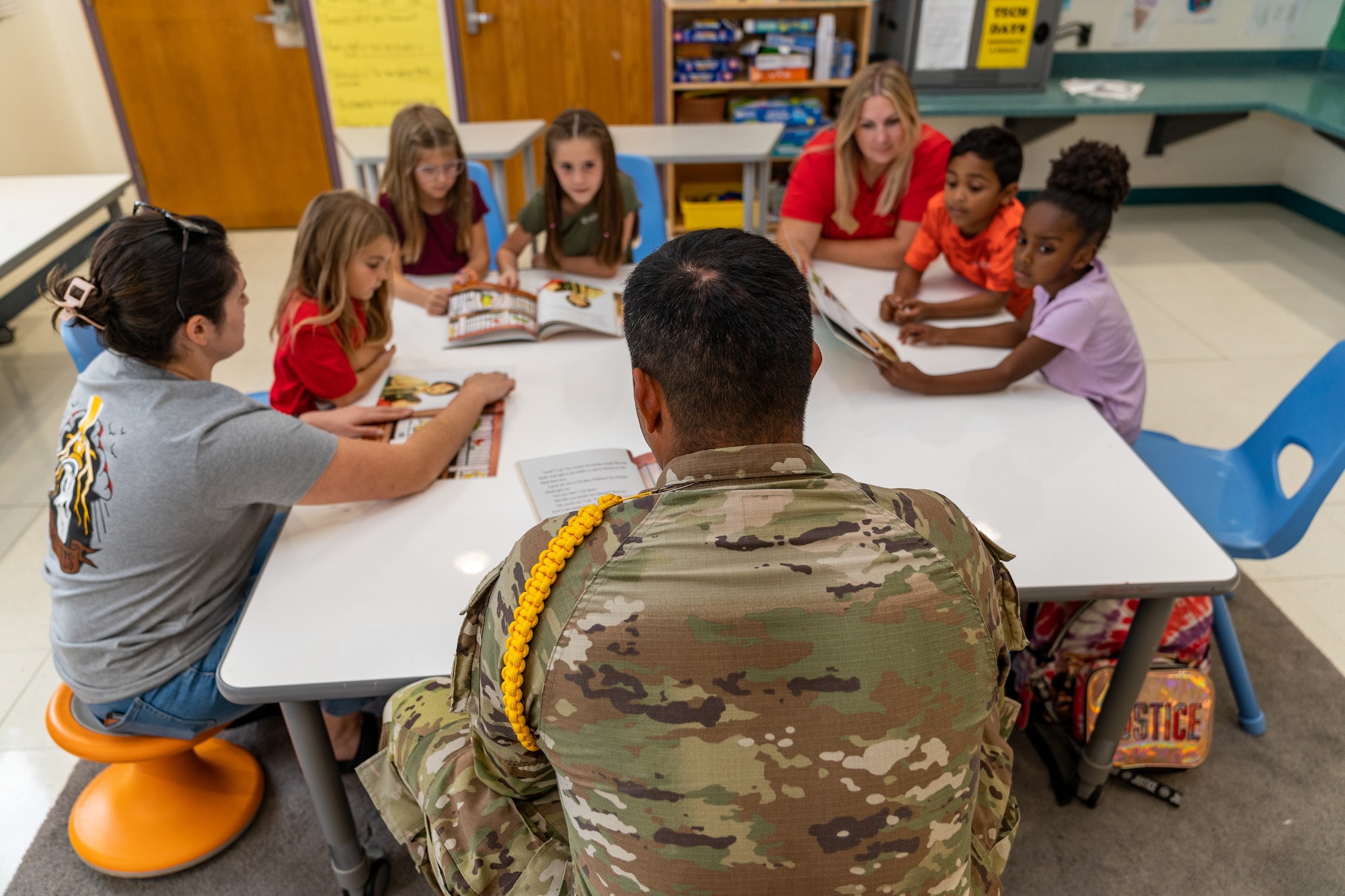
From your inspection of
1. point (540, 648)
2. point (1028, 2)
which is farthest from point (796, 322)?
point (1028, 2)

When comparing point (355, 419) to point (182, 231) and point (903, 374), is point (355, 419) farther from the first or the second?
point (903, 374)

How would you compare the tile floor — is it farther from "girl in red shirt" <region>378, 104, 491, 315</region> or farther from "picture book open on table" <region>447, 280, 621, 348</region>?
"picture book open on table" <region>447, 280, 621, 348</region>

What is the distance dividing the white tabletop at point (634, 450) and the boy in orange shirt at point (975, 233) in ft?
0.87

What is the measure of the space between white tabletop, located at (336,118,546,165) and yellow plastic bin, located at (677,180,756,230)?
0.97 m

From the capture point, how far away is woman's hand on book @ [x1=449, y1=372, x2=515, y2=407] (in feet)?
5.78

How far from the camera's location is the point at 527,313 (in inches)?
85.5

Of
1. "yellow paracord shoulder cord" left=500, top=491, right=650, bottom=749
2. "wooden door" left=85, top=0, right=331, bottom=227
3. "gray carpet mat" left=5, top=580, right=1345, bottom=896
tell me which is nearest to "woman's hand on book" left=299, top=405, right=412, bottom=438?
"gray carpet mat" left=5, top=580, right=1345, bottom=896

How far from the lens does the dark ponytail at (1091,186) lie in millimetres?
1768

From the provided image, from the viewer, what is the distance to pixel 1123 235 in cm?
473

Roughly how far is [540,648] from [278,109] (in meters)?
4.86

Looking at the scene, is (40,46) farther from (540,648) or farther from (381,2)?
(540,648)

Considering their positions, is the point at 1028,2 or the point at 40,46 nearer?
the point at 1028,2

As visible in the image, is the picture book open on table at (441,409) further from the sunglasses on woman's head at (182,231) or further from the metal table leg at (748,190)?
the metal table leg at (748,190)

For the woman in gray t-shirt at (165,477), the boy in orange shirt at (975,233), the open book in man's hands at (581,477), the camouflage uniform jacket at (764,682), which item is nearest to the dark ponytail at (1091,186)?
the boy in orange shirt at (975,233)
